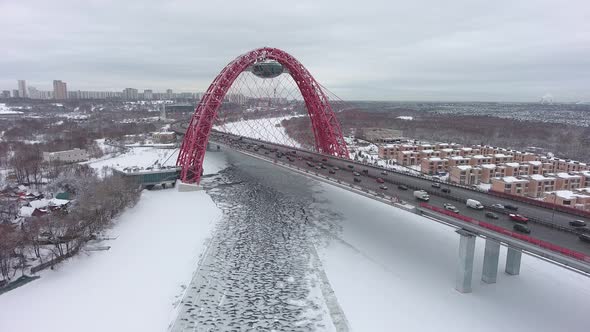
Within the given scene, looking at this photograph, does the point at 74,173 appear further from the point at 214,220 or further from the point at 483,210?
the point at 483,210

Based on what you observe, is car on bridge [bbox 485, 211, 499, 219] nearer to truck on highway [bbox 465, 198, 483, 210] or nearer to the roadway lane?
the roadway lane

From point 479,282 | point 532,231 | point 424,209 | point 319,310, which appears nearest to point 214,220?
point 319,310

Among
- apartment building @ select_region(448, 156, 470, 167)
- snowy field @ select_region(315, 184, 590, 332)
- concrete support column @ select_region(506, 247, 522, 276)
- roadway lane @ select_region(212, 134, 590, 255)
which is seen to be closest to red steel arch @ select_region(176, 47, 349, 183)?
roadway lane @ select_region(212, 134, 590, 255)

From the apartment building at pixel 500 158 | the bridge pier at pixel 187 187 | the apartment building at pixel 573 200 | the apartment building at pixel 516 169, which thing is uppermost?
the apartment building at pixel 500 158

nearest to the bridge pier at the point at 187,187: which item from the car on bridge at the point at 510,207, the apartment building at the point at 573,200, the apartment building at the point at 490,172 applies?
the car on bridge at the point at 510,207

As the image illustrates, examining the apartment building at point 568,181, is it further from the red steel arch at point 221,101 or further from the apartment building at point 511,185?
the red steel arch at point 221,101

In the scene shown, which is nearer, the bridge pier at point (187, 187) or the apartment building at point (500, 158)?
the bridge pier at point (187, 187)

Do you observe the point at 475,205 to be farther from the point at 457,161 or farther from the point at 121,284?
the point at 457,161
